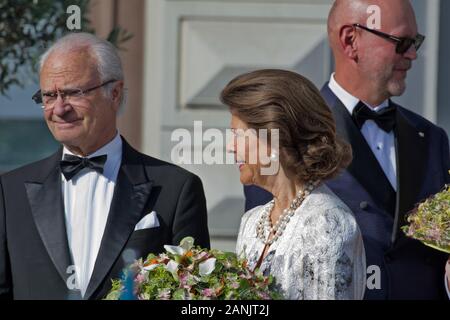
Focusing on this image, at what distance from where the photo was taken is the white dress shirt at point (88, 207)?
339 centimetres

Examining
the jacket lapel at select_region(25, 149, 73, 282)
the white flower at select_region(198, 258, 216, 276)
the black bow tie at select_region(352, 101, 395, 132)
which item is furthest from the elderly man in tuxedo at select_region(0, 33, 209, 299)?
the black bow tie at select_region(352, 101, 395, 132)

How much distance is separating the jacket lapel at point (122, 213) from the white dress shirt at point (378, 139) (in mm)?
727

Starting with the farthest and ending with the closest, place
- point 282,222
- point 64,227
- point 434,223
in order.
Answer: point 64,227
point 434,223
point 282,222

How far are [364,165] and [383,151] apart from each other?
15 cm

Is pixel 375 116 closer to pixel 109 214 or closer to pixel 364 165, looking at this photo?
pixel 364 165

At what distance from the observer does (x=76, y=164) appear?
3.47 meters

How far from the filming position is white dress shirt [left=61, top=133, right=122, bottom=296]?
3387 mm

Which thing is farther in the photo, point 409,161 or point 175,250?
point 409,161

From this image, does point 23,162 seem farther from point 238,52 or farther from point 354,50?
point 354,50

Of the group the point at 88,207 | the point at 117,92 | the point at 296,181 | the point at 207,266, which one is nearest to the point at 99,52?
the point at 117,92

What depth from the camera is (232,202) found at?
5258 millimetres

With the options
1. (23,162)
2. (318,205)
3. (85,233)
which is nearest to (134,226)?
(85,233)

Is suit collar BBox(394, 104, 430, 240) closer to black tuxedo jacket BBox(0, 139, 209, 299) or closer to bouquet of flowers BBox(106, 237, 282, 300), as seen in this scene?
black tuxedo jacket BBox(0, 139, 209, 299)

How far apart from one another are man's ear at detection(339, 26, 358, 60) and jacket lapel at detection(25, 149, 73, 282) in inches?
39.6
